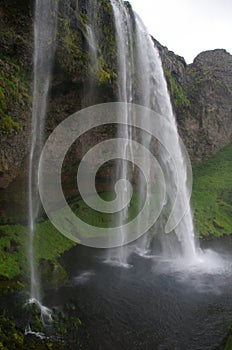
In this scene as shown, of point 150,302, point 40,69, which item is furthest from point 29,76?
point 150,302

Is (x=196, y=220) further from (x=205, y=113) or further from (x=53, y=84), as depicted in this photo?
(x=53, y=84)

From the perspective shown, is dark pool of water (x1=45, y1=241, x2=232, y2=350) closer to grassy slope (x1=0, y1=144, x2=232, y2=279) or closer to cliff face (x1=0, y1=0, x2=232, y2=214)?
grassy slope (x1=0, y1=144, x2=232, y2=279)

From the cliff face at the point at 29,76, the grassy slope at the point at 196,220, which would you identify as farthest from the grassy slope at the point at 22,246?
the cliff face at the point at 29,76

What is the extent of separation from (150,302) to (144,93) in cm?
1693

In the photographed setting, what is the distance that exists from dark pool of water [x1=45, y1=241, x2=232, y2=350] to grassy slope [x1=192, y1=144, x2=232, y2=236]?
9.44 metres

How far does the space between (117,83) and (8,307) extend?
15.7 meters

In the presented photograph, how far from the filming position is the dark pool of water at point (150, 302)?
11.4m

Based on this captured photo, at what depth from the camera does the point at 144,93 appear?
25.2 meters

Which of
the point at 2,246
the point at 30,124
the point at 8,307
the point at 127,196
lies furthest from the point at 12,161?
Result: the point at 127,196

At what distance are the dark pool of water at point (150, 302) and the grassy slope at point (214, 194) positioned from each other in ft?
31.0

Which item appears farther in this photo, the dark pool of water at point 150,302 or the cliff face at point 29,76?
the cliff face at point 29,76

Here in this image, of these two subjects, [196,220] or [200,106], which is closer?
[196,220]

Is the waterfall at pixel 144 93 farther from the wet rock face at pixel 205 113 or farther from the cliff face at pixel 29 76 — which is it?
the wet rock face at pixel 205 113

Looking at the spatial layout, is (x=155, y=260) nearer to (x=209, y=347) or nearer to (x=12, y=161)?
(x=209, y=347)
